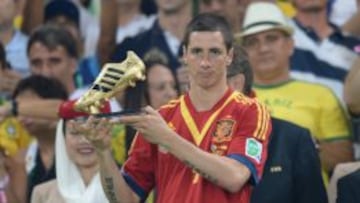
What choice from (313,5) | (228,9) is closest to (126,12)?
(228,9)

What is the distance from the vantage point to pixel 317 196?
8531 millimetres

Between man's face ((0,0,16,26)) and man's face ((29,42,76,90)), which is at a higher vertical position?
man's face ((0,0,16,26))

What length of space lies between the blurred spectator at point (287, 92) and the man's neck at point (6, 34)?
2.04m

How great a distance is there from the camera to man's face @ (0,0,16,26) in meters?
11.2

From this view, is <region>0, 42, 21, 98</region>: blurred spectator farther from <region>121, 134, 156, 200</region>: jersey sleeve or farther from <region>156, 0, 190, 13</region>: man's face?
<region>121, 134, 156, 200</region>: jersey sleeve

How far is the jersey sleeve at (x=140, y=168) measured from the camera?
7.47 meters

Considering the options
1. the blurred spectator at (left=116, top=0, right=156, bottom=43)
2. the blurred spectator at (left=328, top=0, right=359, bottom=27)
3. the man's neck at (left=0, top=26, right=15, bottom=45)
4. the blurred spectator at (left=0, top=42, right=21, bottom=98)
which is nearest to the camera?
the blurred spectator at (left=0, top=42, right=21, bottom=98)

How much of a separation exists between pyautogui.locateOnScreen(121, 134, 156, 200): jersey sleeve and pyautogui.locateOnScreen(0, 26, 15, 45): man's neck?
3940mm

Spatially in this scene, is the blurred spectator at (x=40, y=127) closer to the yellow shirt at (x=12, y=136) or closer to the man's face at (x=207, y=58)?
the yellow shirt at (x=12, y=136)

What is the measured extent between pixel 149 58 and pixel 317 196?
2.07m

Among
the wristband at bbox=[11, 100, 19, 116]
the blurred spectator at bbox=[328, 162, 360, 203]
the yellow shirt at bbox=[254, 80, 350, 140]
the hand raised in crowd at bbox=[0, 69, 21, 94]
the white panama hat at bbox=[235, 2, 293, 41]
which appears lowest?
the blurred spectator at bbox=[328, 162, 360, 203]

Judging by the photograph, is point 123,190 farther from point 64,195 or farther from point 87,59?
point 87,59

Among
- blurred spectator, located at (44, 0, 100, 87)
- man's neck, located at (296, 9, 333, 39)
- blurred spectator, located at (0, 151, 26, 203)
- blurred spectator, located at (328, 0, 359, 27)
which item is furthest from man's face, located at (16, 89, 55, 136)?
blurred spectator, located at (328, 0, 359, 27)

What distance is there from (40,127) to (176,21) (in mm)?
1515
